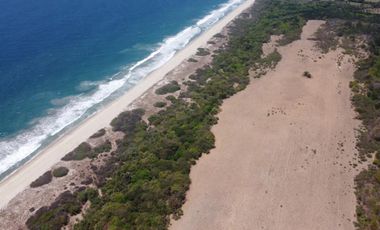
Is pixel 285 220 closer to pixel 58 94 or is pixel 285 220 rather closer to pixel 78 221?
pixel 78 221

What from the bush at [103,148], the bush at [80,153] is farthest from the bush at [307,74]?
the bush at [80,153]

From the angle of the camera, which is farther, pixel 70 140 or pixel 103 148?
pixel 70 140

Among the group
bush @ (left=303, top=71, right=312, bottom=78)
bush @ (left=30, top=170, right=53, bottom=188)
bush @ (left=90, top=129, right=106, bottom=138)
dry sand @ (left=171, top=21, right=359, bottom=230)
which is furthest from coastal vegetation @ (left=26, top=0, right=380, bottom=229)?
bush @ (left=303, top=71, right=312, bottom=78)

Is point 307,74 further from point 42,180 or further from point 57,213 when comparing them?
point 57,213

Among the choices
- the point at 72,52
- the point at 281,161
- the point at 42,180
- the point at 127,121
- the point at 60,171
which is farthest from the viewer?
the point at 72,52

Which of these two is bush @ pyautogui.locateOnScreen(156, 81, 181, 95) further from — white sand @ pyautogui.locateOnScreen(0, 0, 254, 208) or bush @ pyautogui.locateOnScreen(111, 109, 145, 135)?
bush @ pyautogui.locateOnScreen(111, 109, 145, 135)

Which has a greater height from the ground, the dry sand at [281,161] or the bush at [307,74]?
the dry sand at [281,161]

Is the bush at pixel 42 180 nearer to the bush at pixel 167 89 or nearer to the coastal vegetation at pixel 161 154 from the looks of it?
the coastal vegetation at pixel 161 154

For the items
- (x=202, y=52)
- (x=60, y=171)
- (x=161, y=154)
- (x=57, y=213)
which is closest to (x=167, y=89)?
(x=202, y=52)
